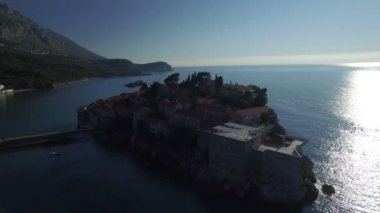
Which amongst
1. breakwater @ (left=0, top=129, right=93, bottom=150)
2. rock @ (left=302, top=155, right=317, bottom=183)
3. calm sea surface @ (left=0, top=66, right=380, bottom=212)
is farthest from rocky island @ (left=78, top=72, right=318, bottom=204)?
breakwater @ (left=0, top=129, right=93, bottom=150)

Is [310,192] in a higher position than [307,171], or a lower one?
lower

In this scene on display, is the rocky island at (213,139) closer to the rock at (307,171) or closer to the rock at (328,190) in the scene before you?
the rock at (307,171)

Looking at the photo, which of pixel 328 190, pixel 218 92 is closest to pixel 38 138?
pixel 218 92

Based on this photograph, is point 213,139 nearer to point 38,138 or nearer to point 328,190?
point 328,190

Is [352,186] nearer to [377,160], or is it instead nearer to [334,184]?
[334,184]

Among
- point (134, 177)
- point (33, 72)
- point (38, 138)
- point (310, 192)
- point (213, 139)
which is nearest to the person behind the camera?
point (310, 192)

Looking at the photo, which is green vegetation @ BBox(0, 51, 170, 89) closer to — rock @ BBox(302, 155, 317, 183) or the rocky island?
the rocky island
